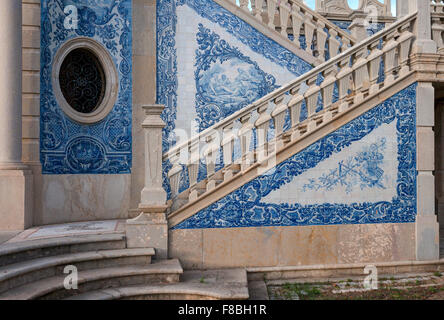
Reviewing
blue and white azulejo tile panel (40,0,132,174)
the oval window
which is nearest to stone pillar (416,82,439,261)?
blue and white azulejo tile panel (40,0,132,174)

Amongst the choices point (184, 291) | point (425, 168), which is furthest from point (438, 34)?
point (184, 291)

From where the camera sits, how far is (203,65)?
27.0 ft

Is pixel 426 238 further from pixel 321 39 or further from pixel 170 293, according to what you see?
pixel 321 39

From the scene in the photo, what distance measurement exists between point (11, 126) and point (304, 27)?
5.71 meters

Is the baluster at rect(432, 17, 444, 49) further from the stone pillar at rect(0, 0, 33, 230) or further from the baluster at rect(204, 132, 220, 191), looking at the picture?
the stone pillar at rect(0, 0, 33, 230)

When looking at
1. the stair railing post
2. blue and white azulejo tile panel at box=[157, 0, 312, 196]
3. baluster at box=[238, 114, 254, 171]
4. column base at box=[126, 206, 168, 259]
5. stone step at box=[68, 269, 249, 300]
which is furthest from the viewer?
blue and white azulejo tile panel at box=[157, 0, 312, 196]

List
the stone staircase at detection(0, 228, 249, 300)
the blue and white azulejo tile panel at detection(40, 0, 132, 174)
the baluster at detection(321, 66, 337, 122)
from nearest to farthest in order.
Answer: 1. the stone staircase at detection(0, 228, 249, 300)
2. the baluster at detection(321, 66, 337, 122)
3. the blue and white azulejo tile panel at detection(40, 0, 132, 174)

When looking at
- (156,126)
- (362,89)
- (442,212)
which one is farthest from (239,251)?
(442,212)

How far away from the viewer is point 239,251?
621 cm

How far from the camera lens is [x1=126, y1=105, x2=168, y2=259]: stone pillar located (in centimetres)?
591

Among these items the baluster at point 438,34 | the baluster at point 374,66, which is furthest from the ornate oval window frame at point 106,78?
the baluster at point 438,34

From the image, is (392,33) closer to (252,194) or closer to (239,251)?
(252,194)

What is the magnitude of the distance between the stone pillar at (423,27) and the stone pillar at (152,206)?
4.08 meters

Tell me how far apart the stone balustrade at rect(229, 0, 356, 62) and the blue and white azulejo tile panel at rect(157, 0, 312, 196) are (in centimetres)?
54
